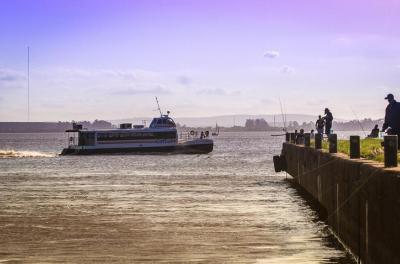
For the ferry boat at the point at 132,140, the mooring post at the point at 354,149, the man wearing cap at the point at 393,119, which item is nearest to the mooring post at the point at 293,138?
the man wearing cap at the point at 393,119

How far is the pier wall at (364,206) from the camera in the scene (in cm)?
1097

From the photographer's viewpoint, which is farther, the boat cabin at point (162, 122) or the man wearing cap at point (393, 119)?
the boat cabin at point (162, 122)

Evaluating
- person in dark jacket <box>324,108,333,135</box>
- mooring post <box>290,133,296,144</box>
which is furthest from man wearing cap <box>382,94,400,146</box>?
mooring post <box>290,133,296,144</box>

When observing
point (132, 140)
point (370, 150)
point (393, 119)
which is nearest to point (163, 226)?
point (370, 150)

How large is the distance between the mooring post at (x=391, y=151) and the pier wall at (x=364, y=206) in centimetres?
25

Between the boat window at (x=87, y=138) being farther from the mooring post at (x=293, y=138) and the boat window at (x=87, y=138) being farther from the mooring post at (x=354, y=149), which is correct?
the mooring post at (x=354, y=149)

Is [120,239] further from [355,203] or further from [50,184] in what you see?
[50,184]

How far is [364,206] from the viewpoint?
13.3 metres

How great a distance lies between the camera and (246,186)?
3697 centimetres

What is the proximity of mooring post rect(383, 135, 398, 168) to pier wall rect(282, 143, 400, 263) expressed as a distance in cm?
25

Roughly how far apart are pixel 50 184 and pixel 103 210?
637 inches

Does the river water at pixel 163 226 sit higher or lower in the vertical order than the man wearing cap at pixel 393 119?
lower

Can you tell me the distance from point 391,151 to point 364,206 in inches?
56.1

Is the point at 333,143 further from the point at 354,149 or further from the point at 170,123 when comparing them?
the point at 170,123
